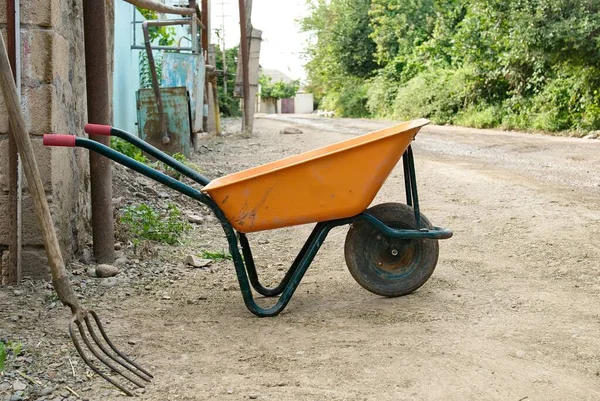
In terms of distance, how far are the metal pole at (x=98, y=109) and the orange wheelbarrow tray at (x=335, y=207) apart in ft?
3.37

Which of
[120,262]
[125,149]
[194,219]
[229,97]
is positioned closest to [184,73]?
[125,149]

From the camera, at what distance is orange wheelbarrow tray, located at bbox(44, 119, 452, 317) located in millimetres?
3695

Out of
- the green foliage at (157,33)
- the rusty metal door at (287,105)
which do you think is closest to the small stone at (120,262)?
the green foliage at (157,33)

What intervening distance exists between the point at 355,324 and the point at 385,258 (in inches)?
19.8

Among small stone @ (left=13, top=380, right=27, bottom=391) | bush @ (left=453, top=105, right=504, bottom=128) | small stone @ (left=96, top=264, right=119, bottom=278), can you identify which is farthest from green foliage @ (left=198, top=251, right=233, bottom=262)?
bush @ (left=453, top=105, right=504, bottom=128)

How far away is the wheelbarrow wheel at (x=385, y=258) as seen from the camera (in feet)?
13.3

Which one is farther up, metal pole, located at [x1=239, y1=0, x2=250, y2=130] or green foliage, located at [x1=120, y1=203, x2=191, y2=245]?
metal pole, located at [x1=239, y1=0, x2=250, y2=130]

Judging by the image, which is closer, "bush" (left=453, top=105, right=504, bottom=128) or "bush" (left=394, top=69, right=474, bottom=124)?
"bush" (left=453, top=105, right=504, bottom=128)

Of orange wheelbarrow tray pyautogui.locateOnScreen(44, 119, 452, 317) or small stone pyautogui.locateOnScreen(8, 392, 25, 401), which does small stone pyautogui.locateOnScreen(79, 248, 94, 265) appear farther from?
small stone pyautogui.locateOnScreen(8, 392, 25, 401)

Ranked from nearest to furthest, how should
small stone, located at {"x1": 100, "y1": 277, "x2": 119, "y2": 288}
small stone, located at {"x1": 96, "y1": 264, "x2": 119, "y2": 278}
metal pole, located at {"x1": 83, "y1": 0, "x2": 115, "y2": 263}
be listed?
small stone, located at {"x1": 100, "y1": 277, "x2": 119, "y2": 288} < small stone, located at {"x1": 96, "y1": 264, "x2": 119, "y2": 278} < metal pole, located at {"x1": 83, "y1": 0, "x2": 115, "y2": 263}

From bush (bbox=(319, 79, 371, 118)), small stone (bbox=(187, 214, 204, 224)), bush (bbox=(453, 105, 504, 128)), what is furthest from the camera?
bush (bbox=(319, 79, 371, 118))

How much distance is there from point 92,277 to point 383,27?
2789 centimetres

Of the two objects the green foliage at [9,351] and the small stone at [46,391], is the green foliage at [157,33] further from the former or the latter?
the small stone at [46,391]

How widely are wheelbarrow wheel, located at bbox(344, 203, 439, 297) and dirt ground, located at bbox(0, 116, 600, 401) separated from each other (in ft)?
0.28
